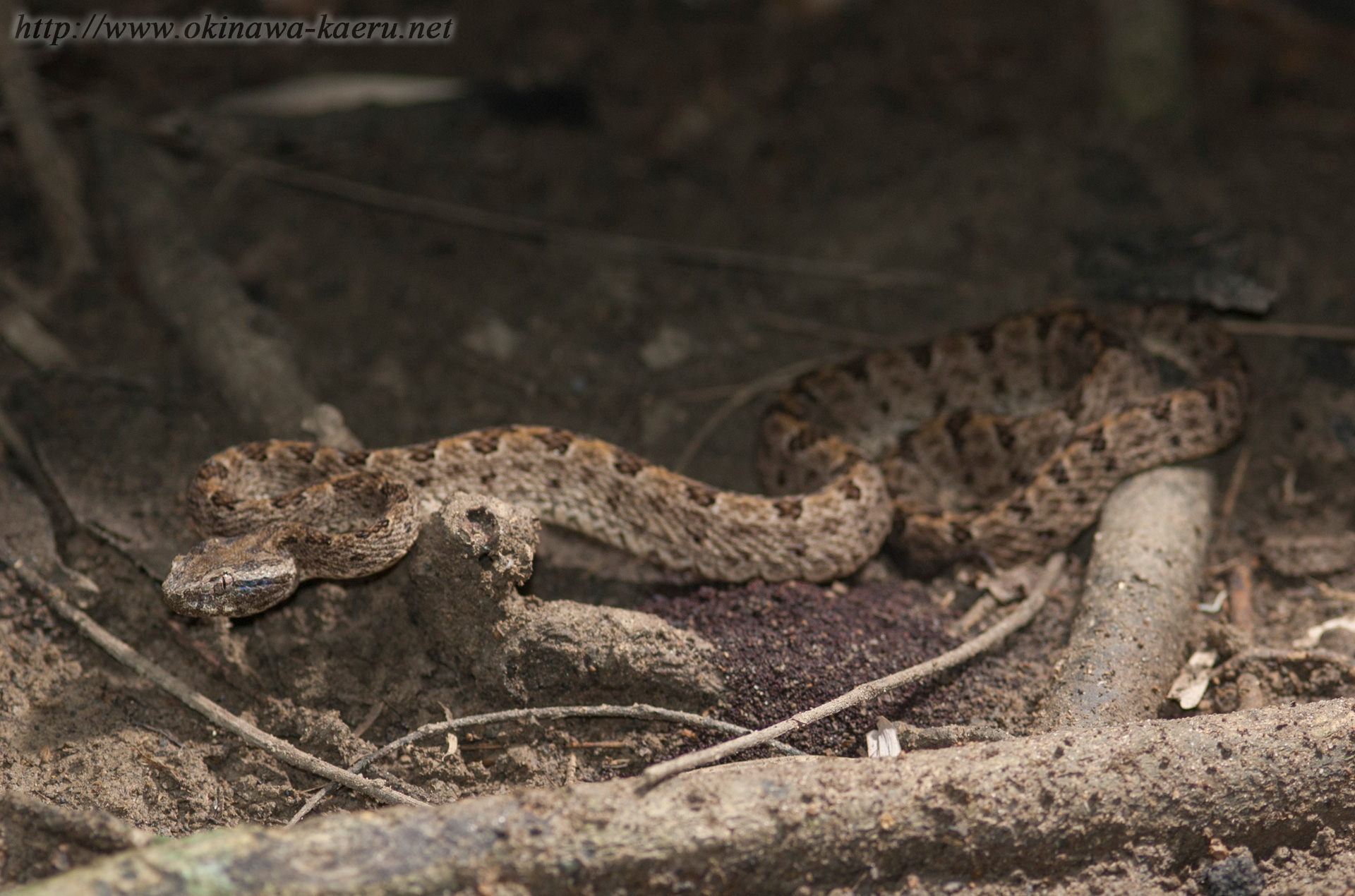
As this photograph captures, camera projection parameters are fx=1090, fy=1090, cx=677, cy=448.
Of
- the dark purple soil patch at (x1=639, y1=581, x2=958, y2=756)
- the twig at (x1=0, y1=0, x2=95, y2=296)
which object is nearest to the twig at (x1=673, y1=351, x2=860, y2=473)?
the dark purple soil patch at (x1=639, y1=581, x2=958, y2=756)

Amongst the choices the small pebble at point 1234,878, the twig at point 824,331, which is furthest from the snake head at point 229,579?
the small pebble at point 1234,878

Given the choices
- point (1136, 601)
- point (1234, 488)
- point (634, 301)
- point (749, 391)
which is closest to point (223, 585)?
point (749, 391)

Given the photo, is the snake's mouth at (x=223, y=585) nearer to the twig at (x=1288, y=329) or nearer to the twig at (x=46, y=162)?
the twig at (x=46, y=162)

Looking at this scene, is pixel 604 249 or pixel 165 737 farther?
pixel 604 249

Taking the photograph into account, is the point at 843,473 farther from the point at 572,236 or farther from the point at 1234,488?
the point at 572,236

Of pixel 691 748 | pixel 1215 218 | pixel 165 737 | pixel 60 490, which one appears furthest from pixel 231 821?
pixel 1215 218

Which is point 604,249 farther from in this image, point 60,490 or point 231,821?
point 231,821

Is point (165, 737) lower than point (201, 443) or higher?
lower
